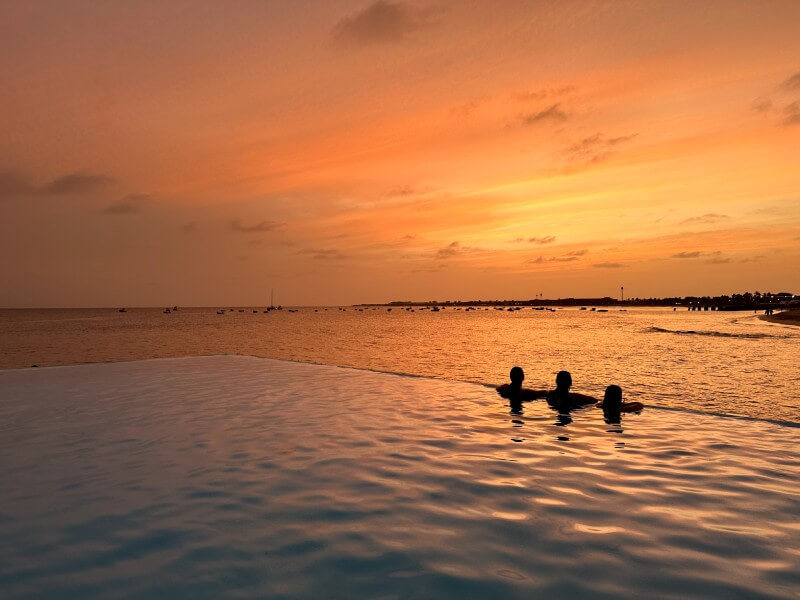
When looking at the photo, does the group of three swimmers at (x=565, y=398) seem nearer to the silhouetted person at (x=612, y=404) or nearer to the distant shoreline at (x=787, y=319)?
the silhouetted person at (x=612, y=404)

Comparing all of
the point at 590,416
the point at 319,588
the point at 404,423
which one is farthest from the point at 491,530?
the point at 590,416

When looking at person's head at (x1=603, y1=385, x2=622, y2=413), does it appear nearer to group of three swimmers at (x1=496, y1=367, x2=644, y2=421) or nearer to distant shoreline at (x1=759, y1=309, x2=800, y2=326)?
group of three swimmers at (x1=496, y1=367, x2=644, y2=421)

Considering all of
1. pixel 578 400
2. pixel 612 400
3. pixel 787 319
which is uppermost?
pixel 787 319

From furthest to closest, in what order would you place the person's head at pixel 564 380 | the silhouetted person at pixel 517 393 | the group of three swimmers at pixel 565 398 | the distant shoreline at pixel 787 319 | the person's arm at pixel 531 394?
the distant shoreline at pixel 787 319, the person's arm at pixel 531 394, the silhouetted person at pixel 517 393, the person's head at pixel 564 380, the group of three swimmers at pixel 565 398

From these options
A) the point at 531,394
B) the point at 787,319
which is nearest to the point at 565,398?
the point at 531,394

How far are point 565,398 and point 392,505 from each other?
8.16m

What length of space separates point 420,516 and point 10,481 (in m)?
5.63

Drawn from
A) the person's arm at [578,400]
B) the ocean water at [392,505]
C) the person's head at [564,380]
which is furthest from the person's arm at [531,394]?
the ocean water at [392,505]

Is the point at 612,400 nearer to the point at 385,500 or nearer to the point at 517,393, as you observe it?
the point at 517,393

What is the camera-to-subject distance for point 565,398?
505 inches

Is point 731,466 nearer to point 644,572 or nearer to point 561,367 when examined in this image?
point 644,572

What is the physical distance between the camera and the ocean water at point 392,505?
13.9 feet

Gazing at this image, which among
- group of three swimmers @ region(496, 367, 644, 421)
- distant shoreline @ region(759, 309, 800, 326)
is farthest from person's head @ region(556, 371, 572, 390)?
distant shoreline @ region(759, 309, 800, 326)

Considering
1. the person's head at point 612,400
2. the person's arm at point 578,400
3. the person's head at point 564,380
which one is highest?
the person's head at point 564,380
